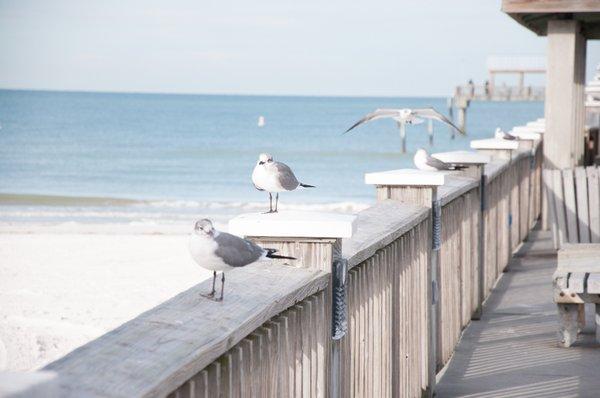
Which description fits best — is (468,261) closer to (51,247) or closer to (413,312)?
(413,312)

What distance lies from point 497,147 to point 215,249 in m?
Answer: 8.18

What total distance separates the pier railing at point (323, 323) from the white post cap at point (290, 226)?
0.05 m

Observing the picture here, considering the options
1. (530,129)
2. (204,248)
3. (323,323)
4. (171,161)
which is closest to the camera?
(204,248)

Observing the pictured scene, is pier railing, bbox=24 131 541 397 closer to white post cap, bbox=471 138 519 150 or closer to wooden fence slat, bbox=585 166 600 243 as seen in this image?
white post cap, bbox=471 138 519 150

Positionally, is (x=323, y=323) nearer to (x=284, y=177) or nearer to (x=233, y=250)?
(x=284, y=177)

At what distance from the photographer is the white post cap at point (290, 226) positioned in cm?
351

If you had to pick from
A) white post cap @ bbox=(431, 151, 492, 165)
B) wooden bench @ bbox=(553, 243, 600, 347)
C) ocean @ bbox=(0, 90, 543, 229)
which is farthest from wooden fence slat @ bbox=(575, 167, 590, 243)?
ocean @ bbox=(0, 90, 543, 229)

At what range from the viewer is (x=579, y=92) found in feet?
44.3

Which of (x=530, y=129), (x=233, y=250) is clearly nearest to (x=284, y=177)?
(x=233, y=250)

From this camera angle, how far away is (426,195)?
234 inches

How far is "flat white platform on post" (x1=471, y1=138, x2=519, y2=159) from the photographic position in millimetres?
10680

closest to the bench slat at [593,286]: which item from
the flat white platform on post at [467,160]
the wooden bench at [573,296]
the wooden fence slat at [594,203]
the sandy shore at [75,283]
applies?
the wooden bench at [573,296]

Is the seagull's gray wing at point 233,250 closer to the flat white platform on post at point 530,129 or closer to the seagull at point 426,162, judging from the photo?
the seagull at point 426,162

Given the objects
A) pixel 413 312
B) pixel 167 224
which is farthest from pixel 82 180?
pixel 413 312
